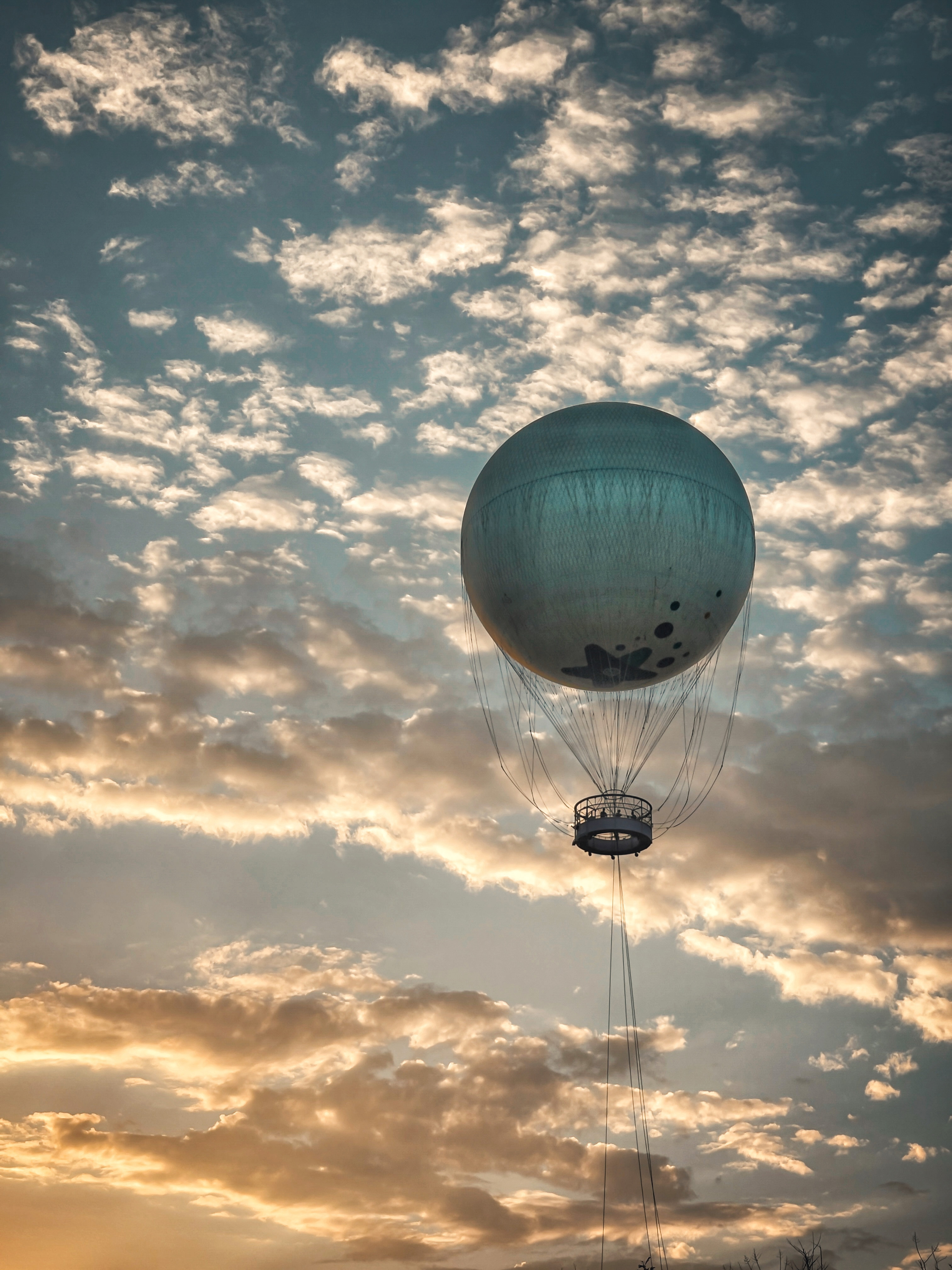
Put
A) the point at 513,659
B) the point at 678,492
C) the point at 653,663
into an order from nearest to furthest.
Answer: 1. the point at 678,492
2. the point at 653,663
3. the point at 513,659

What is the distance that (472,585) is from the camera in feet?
165

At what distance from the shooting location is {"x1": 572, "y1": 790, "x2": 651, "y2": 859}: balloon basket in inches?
1879

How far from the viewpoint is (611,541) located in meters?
45.1

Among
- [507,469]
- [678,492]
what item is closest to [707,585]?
[678,492]

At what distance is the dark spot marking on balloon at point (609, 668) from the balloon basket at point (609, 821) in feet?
14.8

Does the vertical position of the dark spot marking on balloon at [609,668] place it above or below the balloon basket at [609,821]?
above

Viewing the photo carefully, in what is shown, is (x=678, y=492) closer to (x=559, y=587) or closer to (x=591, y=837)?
(x=559, y=587)

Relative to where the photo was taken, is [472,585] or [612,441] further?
[472,585]

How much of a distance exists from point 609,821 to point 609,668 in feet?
19.2

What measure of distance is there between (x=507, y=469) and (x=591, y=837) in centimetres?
1443

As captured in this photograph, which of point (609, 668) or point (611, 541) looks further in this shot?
point (609, 668)

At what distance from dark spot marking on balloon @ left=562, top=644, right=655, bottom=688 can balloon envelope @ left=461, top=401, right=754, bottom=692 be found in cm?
6

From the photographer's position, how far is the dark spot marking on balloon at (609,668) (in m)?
47.7

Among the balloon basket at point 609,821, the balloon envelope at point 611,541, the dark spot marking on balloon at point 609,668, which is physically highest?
the balloon envelope at point 611,541
